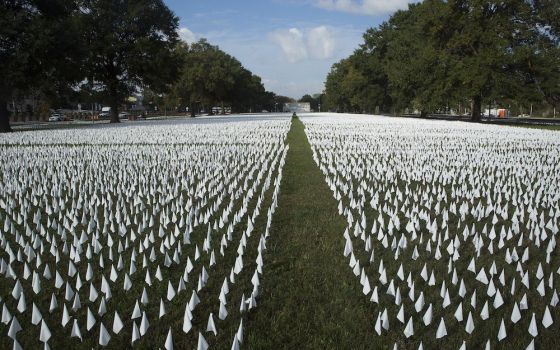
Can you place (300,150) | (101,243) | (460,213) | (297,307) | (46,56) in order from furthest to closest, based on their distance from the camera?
1. (46,56)
2. (300,150)
3. (460,213)
4. (101,243)
5. (297,307)

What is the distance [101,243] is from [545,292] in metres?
4.57

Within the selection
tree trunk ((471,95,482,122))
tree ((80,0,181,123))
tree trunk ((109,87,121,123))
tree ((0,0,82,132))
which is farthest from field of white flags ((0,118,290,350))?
tree trunk ((471,95,482,122))

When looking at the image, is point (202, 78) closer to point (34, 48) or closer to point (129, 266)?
point (34, 48)

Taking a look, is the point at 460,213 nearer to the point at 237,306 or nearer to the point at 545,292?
the point at 545,292

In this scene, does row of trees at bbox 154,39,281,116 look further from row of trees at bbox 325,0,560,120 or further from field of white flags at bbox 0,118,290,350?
field of white flags at bbox 0,118,290,350

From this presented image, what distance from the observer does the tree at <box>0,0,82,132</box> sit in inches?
979

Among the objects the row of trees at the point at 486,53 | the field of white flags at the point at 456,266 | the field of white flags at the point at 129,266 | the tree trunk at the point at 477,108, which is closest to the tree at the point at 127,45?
the row of trees at the point at 486,53

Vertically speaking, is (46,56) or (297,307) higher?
(46,56)

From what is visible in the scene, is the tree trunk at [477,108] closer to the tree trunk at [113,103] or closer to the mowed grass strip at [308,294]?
the tree trunk at [113,103]

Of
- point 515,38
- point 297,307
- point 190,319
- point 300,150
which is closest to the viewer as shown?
point 190,319

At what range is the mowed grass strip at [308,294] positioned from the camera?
3.15 m

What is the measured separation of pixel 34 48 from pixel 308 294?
2671 centimetres

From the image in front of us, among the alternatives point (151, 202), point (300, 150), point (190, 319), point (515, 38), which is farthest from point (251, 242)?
point (515, 38)

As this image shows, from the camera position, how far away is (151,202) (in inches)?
285
